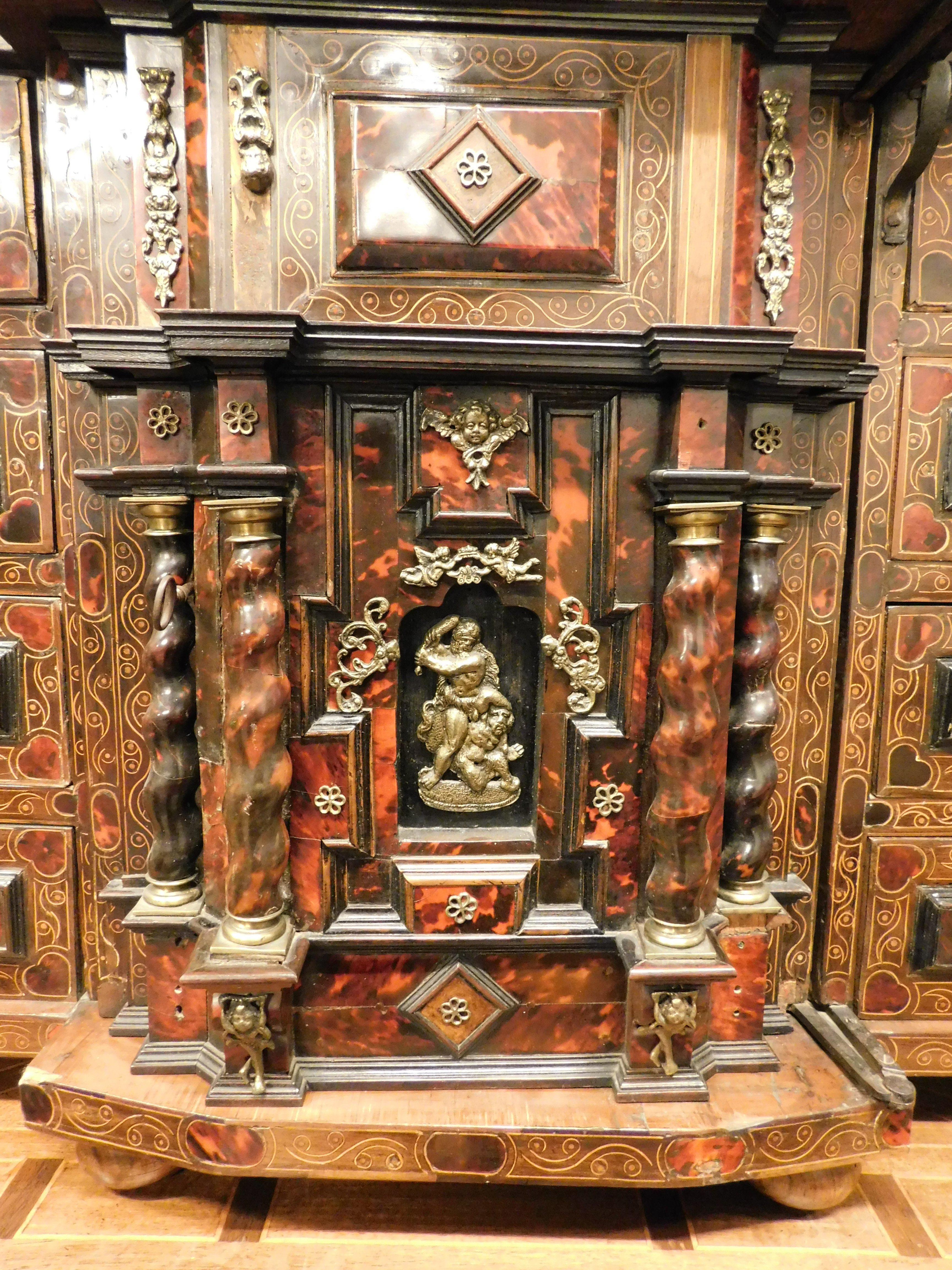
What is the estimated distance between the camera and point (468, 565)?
1.96 m

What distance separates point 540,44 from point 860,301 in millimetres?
1028

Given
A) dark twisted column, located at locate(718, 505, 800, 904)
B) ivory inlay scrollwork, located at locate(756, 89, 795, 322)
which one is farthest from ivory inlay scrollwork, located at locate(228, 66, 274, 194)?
dark twisted column, located at locate(718, 505, 800, 904)

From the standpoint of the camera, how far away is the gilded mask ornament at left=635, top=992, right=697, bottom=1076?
193 cm

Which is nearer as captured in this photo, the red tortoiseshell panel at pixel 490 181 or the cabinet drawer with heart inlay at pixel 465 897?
the red tortoiseshell panel at pixel 490 181

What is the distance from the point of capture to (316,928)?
204 centimetres

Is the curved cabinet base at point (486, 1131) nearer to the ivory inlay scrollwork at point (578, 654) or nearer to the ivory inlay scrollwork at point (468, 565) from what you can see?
the ivory inlay scrollwork at point (578, 654)

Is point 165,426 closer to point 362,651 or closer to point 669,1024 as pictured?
point 362,651

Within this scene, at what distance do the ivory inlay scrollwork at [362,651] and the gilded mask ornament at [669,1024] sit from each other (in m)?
1.01

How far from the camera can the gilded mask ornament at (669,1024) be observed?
1.93 metres

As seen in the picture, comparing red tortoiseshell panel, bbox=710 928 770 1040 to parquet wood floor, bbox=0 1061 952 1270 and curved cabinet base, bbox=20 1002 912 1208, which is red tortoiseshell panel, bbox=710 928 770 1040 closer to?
curved cabinet base, bbox=20 1002 912 1208

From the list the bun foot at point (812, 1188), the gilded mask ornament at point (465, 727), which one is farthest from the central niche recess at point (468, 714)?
the bun foot at point (812, 1188)

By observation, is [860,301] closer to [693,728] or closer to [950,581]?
[950,581]

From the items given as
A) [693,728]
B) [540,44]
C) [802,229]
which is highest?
[540,44]

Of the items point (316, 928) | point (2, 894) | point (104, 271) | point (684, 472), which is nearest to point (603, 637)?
point (684, 472)
